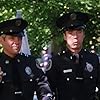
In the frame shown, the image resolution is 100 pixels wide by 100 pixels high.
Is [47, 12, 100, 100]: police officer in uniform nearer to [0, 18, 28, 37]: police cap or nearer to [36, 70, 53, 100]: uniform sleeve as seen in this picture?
[36, 70, 53, 100]: uniform sleeve

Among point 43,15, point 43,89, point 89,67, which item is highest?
point 43,15

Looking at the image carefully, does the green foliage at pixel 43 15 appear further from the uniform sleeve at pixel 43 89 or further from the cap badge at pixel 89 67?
the uniform sleeve at pixel 43 89

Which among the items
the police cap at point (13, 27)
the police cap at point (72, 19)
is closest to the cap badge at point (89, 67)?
the police cap at point (72, 19)

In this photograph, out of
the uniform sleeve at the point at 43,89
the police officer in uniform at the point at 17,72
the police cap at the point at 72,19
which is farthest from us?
the police cap at the point at 72,19

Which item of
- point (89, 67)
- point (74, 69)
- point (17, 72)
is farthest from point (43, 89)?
point (89, 67)

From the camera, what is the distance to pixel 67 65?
5.38m

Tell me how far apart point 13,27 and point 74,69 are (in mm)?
862

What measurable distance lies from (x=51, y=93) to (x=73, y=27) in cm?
79

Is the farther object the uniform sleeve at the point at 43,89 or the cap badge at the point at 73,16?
the cap badge at the point at 73,16

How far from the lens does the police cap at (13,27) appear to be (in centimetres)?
505

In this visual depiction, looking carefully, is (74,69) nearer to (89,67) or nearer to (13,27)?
(89,67)

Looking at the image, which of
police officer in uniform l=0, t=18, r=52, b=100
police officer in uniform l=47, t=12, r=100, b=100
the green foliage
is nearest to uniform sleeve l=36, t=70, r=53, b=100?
police officer in uniform l=0, t=18, r=52, b=100

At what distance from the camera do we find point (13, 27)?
16.9 feet

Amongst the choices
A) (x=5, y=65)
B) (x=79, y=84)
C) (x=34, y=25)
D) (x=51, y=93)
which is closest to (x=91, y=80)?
(x=79, y=84)
